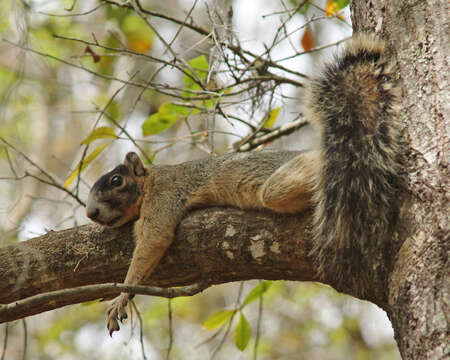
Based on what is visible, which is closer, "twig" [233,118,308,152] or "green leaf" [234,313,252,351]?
"green leaf" [234,313,252,351]

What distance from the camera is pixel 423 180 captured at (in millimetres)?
1763

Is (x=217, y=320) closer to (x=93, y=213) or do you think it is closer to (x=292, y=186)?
(x=93, y=213)

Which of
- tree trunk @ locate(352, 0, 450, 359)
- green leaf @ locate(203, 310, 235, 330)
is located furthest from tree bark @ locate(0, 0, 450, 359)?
green leaf @ locate(203, 310, 235, 330)

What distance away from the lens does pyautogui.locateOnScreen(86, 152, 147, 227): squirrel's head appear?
9.53 ft

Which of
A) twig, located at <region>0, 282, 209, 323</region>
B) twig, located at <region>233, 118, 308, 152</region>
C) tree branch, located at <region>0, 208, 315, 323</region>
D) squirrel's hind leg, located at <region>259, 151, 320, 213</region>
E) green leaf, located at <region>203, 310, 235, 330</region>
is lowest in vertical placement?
twig, located at <region>0, 282, 209, 323</region>

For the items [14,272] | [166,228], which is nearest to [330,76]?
[166,228]

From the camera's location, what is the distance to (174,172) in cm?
323

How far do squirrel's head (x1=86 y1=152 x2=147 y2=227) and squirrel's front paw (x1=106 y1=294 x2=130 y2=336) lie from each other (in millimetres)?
404

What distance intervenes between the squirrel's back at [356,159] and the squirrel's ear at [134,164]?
4.79 ft

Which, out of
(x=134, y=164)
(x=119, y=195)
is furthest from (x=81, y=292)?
(x=134, y=164)

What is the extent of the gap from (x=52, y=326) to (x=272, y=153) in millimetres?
6196

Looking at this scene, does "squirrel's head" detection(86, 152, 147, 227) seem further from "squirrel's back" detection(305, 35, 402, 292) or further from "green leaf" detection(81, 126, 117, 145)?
"squirrel's back" detection(305, 35, 402, 292)

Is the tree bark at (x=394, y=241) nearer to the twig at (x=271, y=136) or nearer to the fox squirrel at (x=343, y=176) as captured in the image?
the fox squirrel at (x=343, y=176)

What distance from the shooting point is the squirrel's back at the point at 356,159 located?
1.89 meters
